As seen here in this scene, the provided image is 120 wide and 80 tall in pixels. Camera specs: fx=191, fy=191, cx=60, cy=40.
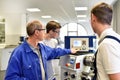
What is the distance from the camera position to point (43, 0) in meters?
7.18

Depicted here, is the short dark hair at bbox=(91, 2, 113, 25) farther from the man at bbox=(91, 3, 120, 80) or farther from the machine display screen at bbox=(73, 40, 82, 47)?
the machine display screen at bbox=(73, 40, 82, 47)

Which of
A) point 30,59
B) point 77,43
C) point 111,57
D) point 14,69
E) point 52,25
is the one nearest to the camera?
point 111,57

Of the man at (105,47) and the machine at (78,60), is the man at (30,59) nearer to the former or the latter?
the machine at (78,60)

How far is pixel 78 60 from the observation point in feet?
7.45

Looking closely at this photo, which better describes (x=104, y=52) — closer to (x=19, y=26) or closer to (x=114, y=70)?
(x=114, y=70)

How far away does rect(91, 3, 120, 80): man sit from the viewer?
1160 mm

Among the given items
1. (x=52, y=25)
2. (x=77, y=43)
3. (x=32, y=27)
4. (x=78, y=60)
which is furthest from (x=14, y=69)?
(x=52, y=25)

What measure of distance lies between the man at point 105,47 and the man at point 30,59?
886mm

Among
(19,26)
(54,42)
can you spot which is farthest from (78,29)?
(54,42)

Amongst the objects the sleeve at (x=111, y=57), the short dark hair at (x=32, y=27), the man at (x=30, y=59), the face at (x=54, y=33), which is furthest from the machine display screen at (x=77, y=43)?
the sleeve at (x=111, y=57)

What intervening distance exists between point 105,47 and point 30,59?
1.03 metres

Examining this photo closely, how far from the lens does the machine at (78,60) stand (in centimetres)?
223

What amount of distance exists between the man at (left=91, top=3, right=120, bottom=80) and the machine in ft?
2.47

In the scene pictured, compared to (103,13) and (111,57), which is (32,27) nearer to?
(103,13)
